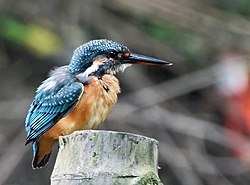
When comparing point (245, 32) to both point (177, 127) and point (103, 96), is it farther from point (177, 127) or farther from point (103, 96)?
point (103, 96)

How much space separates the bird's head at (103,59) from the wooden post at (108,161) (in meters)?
1.42

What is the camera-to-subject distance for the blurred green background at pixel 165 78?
20.7ft

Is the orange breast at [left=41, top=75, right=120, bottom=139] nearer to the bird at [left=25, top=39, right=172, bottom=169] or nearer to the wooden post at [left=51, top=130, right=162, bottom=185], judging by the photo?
the bird at [left=25, top=39, right=172, bottom=169]

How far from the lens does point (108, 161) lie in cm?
194

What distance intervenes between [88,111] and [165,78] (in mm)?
3292

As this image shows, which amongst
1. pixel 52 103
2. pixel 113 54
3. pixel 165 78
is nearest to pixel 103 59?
pixel 113 54

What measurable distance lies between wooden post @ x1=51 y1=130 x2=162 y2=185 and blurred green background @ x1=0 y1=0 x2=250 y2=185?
14.0 feet

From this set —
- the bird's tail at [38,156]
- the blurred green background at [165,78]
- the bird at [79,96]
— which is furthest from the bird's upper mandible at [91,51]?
the blurred green background at [165,78]

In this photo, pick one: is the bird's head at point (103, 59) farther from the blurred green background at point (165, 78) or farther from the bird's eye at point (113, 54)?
the blurred green background at point (165, 78)

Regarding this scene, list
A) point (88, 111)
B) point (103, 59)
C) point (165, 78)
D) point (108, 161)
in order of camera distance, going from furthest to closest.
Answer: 1. point (165, 78)
2. point (103, 59)
3. point (88, 111)
4. point (108, 161)

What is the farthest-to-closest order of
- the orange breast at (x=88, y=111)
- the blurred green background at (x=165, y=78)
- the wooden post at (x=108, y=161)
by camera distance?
the blurred green background at (x=165, y=78) → the orange breast at (x=88, y=111) → the wooden post at (x=108, y=161)

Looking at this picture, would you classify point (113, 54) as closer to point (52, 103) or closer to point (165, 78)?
point (52, 103)

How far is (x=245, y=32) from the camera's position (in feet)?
20.9

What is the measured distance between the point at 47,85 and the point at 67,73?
118mm
